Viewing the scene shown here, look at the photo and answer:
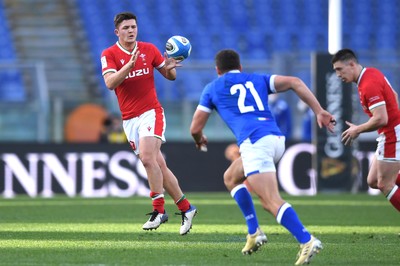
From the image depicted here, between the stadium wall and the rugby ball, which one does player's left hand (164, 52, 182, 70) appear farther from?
the stadium wall

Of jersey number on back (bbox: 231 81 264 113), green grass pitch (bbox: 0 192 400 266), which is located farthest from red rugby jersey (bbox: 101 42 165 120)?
jersey number on back (bbox: 231 81 264 113)

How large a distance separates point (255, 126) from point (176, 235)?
9.30ft

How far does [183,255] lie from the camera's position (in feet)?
29.8

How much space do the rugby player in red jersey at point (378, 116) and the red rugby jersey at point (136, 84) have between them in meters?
2.11

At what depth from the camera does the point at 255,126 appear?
8641 millimetres

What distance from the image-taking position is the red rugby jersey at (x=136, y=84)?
1120cm

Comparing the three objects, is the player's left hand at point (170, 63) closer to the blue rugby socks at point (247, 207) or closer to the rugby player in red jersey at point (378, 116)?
the rugby player in red jersey at point (378, 116)

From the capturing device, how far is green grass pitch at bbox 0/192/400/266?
883cm

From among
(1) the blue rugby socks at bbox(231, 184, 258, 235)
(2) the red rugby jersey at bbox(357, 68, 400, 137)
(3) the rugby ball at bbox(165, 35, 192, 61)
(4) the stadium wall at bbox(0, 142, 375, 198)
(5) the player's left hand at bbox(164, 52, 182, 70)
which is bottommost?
(4) the stadium wall at bbox(0, 142, 375, 198)

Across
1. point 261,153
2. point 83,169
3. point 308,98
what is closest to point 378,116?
point 308,98

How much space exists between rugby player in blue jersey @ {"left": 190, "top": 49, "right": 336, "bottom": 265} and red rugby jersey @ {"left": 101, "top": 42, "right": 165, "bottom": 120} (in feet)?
7.23

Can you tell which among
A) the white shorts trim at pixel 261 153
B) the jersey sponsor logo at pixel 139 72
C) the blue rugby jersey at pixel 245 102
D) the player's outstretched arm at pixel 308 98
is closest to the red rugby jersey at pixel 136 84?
the jersey sponsor logo at pixel 139 72

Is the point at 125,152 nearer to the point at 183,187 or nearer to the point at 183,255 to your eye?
the point at 183,187

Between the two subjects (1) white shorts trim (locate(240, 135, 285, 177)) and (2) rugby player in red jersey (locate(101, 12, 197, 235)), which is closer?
(1) white shorts trim (locate(240, 135, 285, 177))
